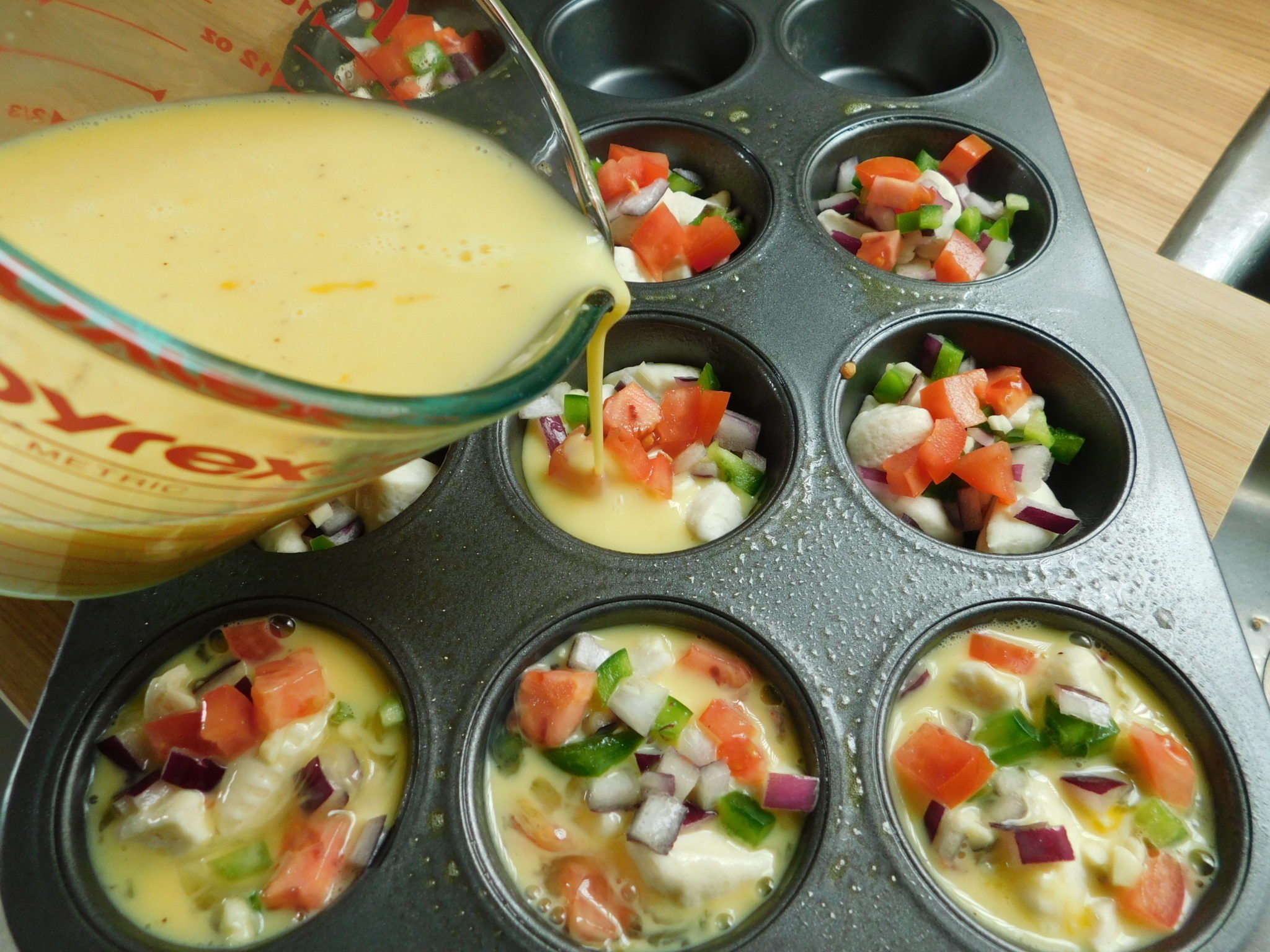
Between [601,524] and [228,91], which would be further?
[601,524]

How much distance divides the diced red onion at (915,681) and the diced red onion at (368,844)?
79 centimetres

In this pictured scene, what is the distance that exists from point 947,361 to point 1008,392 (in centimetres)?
13

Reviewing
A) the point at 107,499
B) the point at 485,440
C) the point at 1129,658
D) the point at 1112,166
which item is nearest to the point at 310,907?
the point at 107,499

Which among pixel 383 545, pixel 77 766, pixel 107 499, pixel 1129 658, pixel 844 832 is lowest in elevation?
pixel 77 766

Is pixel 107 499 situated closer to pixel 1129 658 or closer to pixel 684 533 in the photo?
pixel 684 533

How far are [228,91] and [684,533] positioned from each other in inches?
39.9

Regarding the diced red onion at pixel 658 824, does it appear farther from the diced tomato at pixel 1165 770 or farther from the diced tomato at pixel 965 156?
the diced tomato at pixel 965 156

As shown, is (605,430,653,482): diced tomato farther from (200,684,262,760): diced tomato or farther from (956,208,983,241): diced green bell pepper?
(956,208,983,241): diced green bell pepper

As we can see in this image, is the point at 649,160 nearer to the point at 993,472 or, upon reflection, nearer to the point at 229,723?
the point at 993,472

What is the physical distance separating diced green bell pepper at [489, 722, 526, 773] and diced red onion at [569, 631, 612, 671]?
0.45ft

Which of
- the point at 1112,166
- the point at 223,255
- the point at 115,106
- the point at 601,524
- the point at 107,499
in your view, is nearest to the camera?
the point at 107,499

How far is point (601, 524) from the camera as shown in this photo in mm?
1597

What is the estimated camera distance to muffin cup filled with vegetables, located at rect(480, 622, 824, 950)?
1.22m

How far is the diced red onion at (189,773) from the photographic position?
4.14 ft
